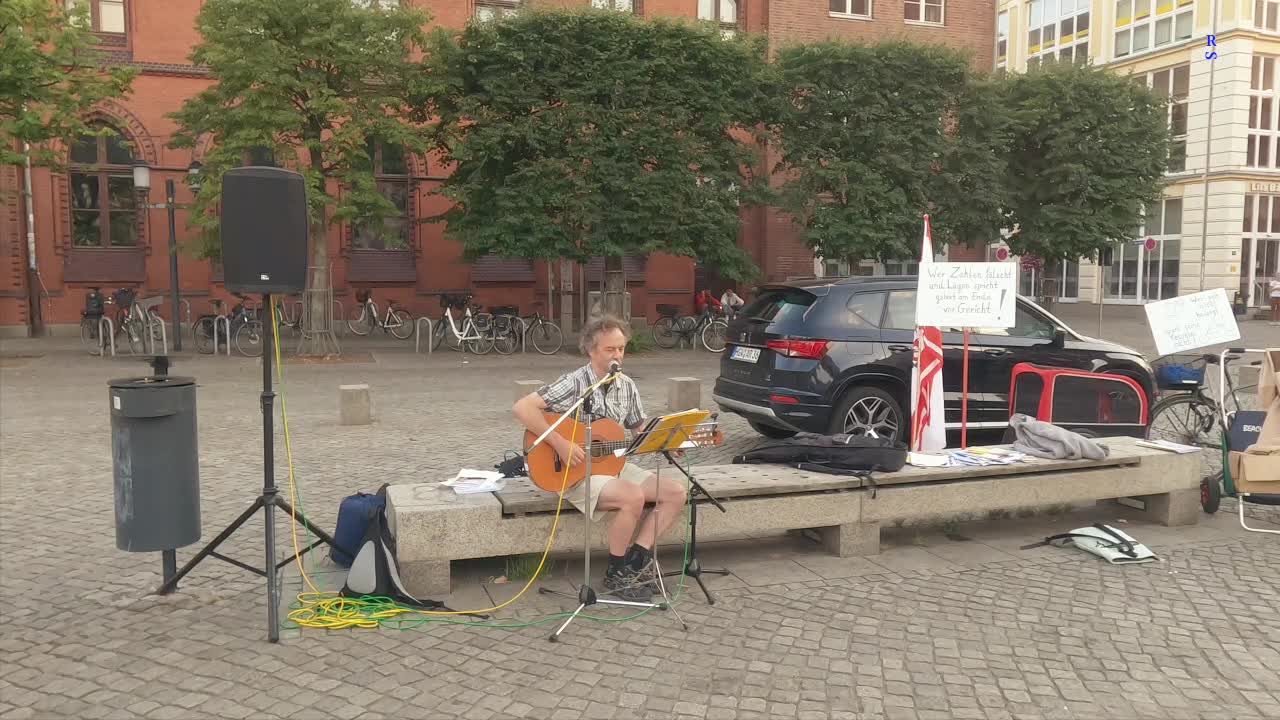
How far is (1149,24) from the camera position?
131 feet

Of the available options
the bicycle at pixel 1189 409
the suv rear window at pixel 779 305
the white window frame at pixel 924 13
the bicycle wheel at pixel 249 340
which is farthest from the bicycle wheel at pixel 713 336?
the white window frame at pixel 924 13

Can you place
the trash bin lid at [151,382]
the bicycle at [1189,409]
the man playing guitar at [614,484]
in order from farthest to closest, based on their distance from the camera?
the bicycle at [1189,409]
the man playing guitar at [614,484]
the trash bin lid at [151,382]

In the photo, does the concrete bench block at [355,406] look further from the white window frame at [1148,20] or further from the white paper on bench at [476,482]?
the white window frame at [1148,20]

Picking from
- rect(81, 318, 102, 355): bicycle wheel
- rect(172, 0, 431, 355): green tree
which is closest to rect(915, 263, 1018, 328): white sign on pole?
rect(172, 0, 431, 355): green tree

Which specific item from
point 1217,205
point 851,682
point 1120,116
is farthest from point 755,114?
point 1217,205

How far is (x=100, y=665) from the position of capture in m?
4.19

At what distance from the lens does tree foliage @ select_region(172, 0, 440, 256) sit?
715 inches

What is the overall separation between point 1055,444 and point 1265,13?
3925cm

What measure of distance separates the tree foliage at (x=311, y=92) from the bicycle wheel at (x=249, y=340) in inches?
77.6

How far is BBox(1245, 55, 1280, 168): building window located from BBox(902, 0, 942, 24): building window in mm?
14313

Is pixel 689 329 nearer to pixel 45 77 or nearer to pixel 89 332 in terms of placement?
pixel 45 77

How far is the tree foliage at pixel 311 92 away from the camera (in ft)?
59.6

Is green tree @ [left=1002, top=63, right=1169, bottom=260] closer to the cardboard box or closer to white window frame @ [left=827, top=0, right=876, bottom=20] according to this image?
white window frame @ [left=827, top=0, right=876, bottom=20]

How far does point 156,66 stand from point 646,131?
14.1 metres
